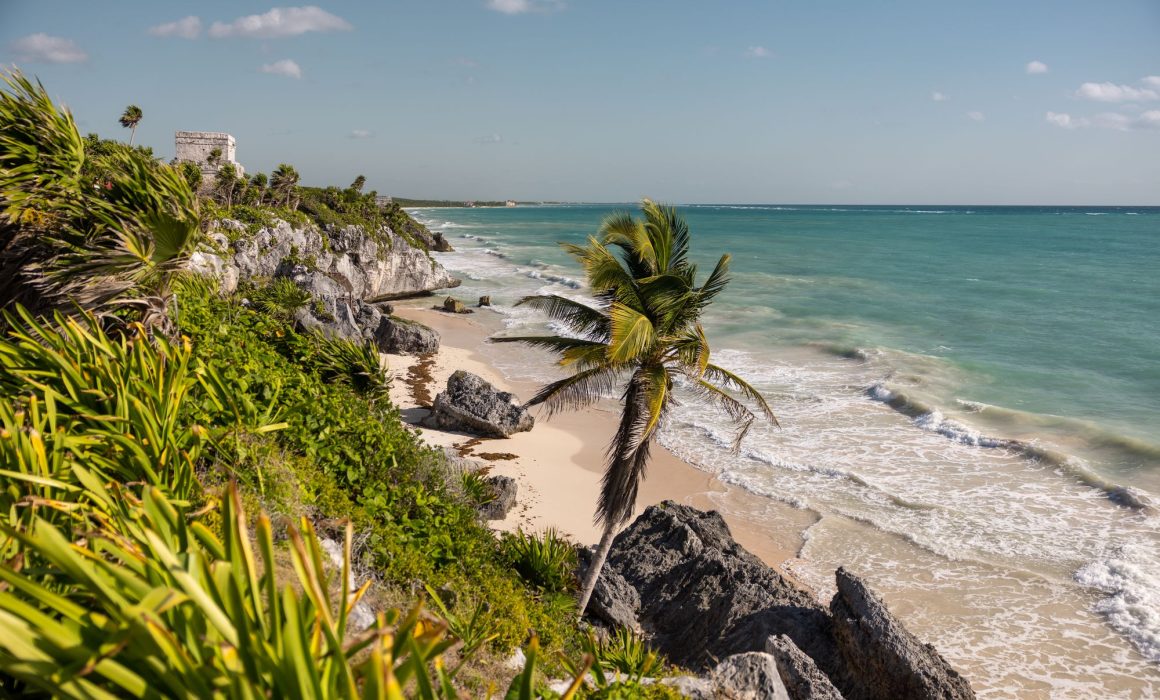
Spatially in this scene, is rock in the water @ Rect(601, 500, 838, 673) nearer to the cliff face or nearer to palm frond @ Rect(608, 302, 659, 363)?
palm frond @ Rect(608, 302, 659, 363)

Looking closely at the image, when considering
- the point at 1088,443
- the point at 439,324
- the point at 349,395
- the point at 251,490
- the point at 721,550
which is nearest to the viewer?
the point at 251,490

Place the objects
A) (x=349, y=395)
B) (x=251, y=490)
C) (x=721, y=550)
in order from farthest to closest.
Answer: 1. (x=721, y=550)
2. (x=349, y=395)
3. (x=251, y=490)

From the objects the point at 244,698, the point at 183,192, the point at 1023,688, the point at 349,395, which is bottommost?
the point at 1023,688

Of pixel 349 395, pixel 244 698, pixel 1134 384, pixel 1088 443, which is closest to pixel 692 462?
pixel 349 395

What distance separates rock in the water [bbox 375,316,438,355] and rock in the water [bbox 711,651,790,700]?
21106 mm

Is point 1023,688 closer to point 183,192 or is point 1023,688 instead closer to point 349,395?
point 349,395

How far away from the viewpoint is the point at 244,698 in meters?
2.04

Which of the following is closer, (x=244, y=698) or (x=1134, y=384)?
(x=244, y=698)

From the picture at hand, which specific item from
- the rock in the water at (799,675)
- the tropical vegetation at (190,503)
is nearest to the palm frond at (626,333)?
the tropical vegetation at (190,503)

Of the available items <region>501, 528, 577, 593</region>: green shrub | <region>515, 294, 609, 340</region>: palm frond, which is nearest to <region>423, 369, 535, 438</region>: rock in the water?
<region>515, 294, 609, 340</region>: palm frond

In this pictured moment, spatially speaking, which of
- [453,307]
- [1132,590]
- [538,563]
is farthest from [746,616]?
[453,307]

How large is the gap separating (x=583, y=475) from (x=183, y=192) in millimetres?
10648

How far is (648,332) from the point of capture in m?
8.38

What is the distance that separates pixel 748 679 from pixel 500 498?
7889mm
